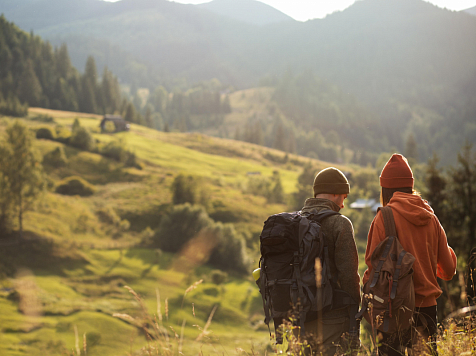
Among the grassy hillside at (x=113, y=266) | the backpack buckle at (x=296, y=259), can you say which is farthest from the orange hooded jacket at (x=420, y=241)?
the grassy hillside at (x=113, y=266)

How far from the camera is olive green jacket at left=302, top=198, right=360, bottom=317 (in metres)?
3.52

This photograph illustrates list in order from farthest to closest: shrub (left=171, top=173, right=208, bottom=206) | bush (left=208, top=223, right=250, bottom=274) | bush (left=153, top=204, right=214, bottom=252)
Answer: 1. shrub (left=171, top=173, right=208, bottom=206)
2. bush (left=153, top=204, right=214, bottom=252)
3. bush (left=208, top=223, right=250, bottom=274)

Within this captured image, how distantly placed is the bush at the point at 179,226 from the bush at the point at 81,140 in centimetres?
2507

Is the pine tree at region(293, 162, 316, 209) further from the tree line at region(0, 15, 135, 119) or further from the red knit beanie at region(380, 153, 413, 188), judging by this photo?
the red knit beanie at region(380, 153, 413, 188)

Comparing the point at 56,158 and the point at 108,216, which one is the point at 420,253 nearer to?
the point at 108,216

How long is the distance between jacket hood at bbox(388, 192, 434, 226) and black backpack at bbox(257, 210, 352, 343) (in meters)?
0.64

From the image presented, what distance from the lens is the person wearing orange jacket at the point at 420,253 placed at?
11.4ft

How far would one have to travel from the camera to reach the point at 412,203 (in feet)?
11.8

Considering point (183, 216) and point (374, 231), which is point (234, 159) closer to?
point (183, 216)

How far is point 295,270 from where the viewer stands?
3469mm

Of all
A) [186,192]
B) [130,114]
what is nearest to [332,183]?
[186,192]

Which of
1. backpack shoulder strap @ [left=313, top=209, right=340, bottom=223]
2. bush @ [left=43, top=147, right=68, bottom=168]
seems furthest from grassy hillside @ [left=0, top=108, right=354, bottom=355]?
backpack shoulder strap @ [left=313, top=209, right=340, bottom=223]

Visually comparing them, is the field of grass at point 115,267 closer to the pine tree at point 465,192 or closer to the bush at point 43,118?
the bush at point 43,118

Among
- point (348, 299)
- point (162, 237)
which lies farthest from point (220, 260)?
point (348, 299)
